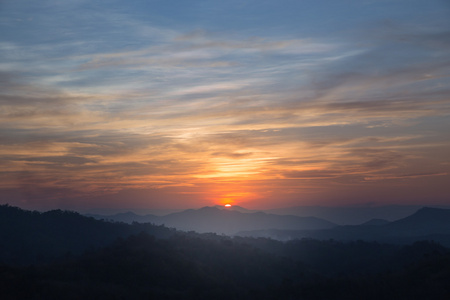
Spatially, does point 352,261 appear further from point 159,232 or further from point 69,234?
point 69,234

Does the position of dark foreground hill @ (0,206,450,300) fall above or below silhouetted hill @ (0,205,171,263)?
below

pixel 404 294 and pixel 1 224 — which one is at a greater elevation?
pixel 1 224

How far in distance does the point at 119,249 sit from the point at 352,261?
6310 cm

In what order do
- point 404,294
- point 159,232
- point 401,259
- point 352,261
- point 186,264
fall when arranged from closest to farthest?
point 404,294 < point 186,264 < point 401,259 < point 352,261 < point 159,232

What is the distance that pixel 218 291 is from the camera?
55750 millimetres

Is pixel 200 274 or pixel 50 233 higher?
pixel 50 233

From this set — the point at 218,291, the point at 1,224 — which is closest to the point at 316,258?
the point at 218,291

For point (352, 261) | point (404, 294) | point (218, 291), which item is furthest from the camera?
point (352, 261)

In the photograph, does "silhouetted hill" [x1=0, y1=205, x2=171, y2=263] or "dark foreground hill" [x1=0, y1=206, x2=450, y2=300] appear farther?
"silhouetted hill" [x1=0, y1=205, x2=171, y2=263]

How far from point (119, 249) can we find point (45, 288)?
22.6m

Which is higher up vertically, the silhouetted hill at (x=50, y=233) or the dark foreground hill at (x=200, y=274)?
the silhouetted hill at (x=50, y=233)

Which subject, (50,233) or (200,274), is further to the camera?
(50,233)

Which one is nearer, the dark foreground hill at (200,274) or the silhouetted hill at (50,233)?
the dark foreground hill at (200,274)

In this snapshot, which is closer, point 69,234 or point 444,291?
point 444,291
